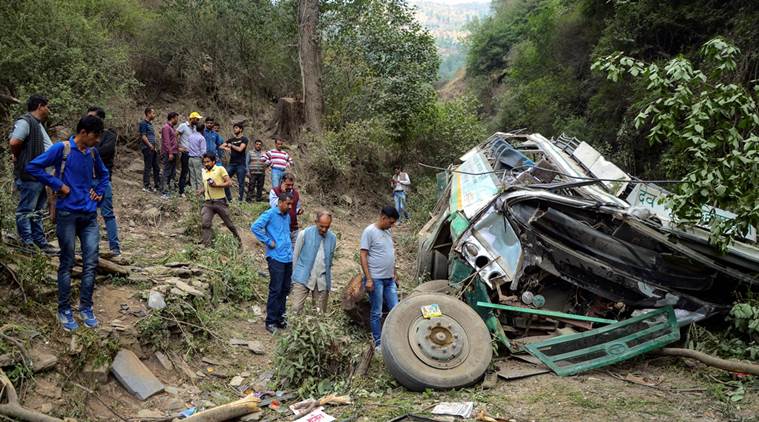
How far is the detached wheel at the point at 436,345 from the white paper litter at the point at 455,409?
1.10ft

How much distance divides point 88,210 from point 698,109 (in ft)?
17.0

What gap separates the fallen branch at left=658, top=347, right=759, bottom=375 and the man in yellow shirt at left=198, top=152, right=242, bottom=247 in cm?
578

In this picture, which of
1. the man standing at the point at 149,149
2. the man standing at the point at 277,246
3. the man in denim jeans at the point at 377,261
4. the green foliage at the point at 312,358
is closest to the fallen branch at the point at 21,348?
the green foliage at the point at 312,358

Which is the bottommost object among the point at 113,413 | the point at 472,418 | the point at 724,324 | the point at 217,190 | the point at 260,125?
the point at 113,413

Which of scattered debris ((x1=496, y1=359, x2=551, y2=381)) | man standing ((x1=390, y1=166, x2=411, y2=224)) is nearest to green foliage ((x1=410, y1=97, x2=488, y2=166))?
man standing ((x1=390, y1=166, x2=411, y2=224))

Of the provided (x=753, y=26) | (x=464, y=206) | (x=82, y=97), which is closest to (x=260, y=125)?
(x=82, y=97)

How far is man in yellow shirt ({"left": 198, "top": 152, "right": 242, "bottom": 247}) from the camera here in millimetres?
7910

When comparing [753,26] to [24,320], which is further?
[753,26]

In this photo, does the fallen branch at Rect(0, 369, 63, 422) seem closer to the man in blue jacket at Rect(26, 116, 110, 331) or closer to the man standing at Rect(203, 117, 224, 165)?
→ the man in blue jacket at Rect(26, 116, 110, 331)

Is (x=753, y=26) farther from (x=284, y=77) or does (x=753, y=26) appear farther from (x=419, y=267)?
(x=284, y=77)

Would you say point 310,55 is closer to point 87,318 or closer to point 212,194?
point 212,194

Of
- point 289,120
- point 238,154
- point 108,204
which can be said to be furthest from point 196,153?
point 289,120

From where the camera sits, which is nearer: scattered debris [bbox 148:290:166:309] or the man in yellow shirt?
scattered debris [bbox 148:290:166:309]

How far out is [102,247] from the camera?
7.08m
